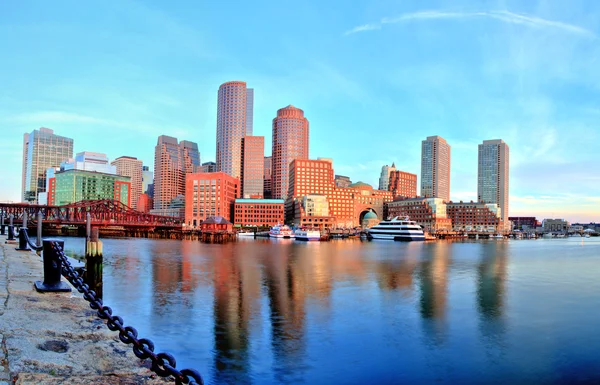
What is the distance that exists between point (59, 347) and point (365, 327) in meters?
18.2

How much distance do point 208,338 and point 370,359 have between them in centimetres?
812

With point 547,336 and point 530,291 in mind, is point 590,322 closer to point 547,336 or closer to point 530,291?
point 547,336

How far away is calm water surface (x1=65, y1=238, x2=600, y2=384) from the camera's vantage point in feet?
58.8

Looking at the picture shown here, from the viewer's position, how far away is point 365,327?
24922mm

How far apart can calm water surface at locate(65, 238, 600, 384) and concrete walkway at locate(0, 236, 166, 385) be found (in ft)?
19.9

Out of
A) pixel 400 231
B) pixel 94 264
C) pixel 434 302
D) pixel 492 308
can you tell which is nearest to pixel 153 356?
pixel 94 264

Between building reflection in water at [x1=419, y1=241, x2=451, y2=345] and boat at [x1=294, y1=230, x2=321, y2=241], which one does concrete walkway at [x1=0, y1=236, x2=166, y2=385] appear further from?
boat at [x1=294, y1=230, x2=321, y2=241]

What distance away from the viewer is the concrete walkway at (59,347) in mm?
8219

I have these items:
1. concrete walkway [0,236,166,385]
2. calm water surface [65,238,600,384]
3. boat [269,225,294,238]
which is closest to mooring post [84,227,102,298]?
calm water surface [65,238,600,384]

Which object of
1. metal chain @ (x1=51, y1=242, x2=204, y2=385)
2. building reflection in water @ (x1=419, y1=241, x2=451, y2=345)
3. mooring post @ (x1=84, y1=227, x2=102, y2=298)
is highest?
metal chain @ (x1=51, y1=242, x2=204, y2=385)

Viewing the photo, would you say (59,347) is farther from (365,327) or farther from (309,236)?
(309,236)

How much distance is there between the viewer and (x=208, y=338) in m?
21.6

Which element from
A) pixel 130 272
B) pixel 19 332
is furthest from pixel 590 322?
pixel 130 272

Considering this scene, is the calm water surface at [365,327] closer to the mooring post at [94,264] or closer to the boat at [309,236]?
the mooring post at [94,264]
